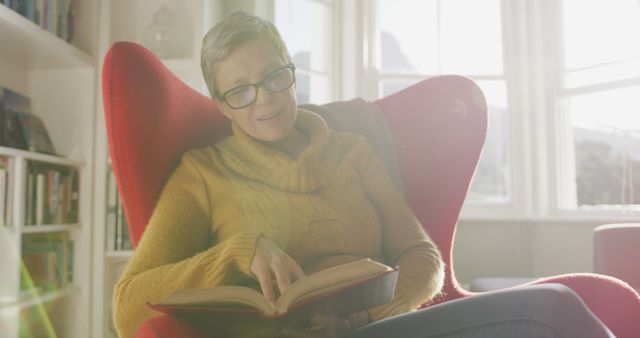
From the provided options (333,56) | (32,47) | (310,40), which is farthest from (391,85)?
(32,47)

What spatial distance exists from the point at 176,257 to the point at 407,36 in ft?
6.66

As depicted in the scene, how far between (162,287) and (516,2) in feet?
7.73

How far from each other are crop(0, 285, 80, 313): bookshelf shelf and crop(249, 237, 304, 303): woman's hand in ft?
4.01

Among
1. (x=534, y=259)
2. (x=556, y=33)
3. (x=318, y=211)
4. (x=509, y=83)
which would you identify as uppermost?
(x=556, y=33)

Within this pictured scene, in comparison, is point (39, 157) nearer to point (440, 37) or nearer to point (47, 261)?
point (47, 261)

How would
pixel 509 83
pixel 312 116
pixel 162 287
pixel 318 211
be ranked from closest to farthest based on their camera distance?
pixel 162 287 < pixel 318 211 < pixel 312 116 < pixel 509 83

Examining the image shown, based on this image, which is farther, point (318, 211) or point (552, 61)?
point (552, 61)

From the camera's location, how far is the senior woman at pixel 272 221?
0.70 metres

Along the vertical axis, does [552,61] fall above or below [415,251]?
above

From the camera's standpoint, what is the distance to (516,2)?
2.58m

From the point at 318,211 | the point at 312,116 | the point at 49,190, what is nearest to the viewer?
the point at 318,211

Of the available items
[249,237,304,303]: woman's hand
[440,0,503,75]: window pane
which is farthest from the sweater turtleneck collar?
[440,0,503,75]: window pane

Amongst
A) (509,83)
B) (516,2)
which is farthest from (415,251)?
(516,2)

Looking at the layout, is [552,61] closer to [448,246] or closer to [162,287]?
[448,246]
